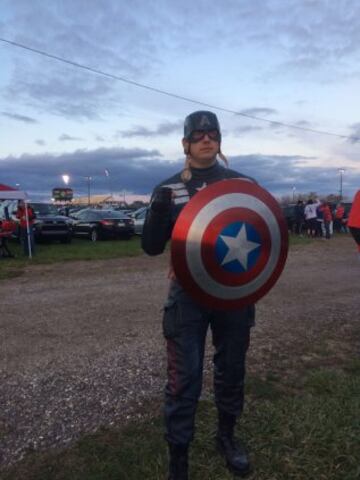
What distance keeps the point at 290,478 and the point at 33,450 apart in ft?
5.20

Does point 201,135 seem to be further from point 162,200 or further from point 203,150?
point 162,200

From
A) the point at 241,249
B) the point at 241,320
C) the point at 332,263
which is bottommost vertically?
the point at 332,263

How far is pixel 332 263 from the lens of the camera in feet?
37.9

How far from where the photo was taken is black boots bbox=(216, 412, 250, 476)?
2559mm

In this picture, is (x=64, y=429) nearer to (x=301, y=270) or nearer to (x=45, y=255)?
(x=301, y=270)

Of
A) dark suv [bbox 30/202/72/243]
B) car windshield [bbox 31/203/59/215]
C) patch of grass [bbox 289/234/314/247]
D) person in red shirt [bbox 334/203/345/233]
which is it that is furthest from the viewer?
person in red shirt [bbox 334/203/345/233]

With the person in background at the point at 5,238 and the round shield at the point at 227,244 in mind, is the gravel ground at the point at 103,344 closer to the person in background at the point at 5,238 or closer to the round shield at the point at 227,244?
the round shield at the point at 227,244

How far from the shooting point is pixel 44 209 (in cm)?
1967

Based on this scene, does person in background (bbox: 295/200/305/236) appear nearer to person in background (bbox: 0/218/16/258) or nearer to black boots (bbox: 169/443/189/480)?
person in background (bbox: 0/218/16/258)

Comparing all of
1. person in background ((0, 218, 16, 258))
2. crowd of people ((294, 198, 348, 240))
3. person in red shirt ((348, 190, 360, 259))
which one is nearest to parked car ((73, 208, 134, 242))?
person in background ((0, 218, 16, 258))

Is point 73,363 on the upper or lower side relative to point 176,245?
lower

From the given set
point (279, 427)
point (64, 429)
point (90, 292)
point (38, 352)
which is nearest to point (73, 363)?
point (38, 352)

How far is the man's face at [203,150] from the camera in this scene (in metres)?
2.53

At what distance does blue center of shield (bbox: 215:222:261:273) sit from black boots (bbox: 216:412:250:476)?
98 centimetres
